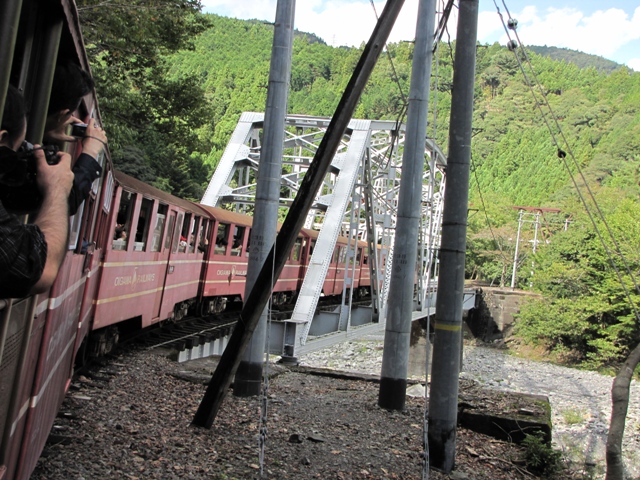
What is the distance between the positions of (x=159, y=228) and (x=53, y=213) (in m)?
8.92

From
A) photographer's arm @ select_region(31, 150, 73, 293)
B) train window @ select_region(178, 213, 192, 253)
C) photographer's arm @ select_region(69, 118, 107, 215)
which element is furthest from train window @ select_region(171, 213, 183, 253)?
photographer's arm @ select_region(31, 150, 73, 293)

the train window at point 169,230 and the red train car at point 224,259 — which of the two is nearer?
the train window at point 169,230

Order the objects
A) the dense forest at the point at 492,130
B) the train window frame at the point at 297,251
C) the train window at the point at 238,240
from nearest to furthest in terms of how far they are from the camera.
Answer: the dense forest at the point at 492,130
the train window at the point at 238,240
the train window frame at the point at 297,251

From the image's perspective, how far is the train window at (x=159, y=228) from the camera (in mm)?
10334

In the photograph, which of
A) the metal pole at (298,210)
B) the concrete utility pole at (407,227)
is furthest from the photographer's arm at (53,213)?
the concrete utility pole at (407,227)

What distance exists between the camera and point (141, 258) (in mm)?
9789

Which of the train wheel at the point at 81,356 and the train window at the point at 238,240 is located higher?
the train window at the point at 238,240

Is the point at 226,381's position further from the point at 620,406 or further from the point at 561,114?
the point at 561,114

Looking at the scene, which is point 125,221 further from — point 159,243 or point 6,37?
point 6,37

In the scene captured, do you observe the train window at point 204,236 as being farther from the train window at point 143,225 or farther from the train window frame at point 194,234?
the train window at point 143,225

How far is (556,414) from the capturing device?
23.2 meters

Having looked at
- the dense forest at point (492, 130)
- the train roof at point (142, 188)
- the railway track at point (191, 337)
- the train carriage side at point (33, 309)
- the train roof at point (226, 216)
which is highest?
the dense forest at point (492, 130)

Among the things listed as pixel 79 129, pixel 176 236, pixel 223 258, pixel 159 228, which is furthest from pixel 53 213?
pixel 223 258

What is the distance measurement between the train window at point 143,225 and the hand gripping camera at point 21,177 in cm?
756
